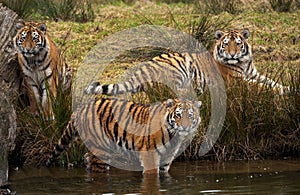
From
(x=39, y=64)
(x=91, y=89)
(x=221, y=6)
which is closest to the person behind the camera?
(x=91, y=89)

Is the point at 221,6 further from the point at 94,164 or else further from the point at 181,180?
the point at 181,180

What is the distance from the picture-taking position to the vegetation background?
1028 centimetres

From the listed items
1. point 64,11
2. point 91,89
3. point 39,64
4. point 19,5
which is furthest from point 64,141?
point 64,11

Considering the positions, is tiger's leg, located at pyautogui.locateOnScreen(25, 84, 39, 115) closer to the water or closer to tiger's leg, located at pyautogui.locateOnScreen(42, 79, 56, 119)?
tiger's leg, located at pyautogui.locateOnScreen(42, 79, 56, 119)

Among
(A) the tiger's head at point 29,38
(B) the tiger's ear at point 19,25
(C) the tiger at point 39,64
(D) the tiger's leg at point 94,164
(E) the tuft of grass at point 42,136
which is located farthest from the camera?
(A) the tiger's head at point 29,38

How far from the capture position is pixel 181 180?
9367 millimetres

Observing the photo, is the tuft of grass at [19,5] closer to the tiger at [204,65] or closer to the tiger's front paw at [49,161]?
the tiger at [204,65]

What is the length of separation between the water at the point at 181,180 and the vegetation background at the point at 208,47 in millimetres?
243

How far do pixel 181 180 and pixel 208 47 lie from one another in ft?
14.3

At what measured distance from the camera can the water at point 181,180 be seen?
884 cm

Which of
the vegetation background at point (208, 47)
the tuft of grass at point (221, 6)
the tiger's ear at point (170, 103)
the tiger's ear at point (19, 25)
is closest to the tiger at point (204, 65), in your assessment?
the vegetation background at point (208, 47)

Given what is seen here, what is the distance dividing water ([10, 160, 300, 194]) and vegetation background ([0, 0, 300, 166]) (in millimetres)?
243

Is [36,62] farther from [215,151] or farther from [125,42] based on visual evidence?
[125,42]

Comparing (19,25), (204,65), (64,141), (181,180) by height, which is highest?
(19,25)
